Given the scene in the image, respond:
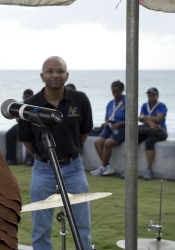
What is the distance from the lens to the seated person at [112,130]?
1024 centimetres

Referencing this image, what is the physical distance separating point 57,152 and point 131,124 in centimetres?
165

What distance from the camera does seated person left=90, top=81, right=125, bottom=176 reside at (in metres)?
10.2

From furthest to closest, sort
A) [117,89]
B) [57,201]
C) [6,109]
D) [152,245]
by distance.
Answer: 1. [117,89]
2. [152,245]
3. [57,201]
4. [6,109]

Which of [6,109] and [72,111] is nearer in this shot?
[6,109]

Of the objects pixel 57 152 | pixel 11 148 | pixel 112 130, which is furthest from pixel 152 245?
pixel 11 148

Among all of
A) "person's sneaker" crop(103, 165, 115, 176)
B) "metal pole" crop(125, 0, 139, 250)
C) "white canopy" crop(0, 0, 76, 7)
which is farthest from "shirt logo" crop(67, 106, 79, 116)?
"person's sneaker" crop(103, 165, 115, 176)

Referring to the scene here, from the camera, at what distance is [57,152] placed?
4840mm

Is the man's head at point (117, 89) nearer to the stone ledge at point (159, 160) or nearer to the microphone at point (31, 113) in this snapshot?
the stone ledge at point (159, 160)

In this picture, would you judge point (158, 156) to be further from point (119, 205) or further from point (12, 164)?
point (12, 164)

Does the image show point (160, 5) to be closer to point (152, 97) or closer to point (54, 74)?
point (54, 74)

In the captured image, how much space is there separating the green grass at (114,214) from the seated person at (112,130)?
0.29m

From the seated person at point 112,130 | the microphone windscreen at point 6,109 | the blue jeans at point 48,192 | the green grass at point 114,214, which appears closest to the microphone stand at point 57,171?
the microphone windscreen at point 6,109

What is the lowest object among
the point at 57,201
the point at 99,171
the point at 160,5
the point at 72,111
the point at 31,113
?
the point at 99,171

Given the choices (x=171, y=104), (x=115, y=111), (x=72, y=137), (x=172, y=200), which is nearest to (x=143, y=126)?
(x=115, y=111)
